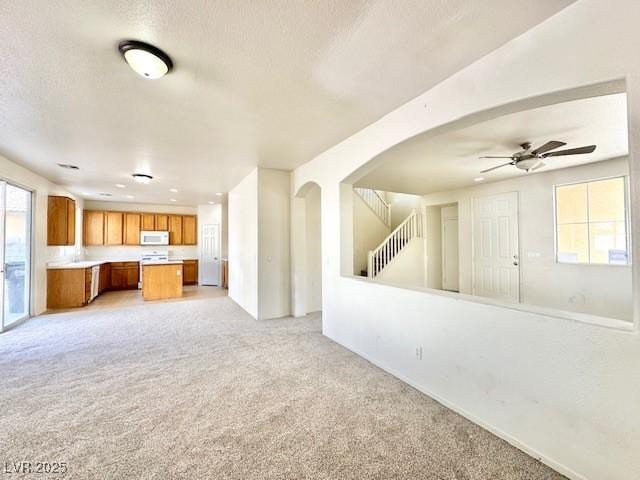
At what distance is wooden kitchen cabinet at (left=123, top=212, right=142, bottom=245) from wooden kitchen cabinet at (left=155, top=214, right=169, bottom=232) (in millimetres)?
487

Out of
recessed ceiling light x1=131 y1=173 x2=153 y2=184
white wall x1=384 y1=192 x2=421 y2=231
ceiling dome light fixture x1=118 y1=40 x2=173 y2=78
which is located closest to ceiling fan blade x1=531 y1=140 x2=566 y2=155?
ceiling dome light fixture x1=118 y1=40 x2=173 y2=78

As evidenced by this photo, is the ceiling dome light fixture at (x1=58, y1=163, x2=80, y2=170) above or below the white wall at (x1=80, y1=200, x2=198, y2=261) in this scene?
above

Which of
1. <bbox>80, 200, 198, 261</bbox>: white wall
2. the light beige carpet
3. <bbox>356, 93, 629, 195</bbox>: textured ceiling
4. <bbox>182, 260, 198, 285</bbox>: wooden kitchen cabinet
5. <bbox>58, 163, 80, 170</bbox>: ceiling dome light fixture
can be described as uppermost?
<bbox>58, 163, 80, 170</bbox>: ceiling dome light fixture

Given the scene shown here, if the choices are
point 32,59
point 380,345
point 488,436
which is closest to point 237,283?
point 380,345

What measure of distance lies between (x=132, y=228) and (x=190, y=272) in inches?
85.5

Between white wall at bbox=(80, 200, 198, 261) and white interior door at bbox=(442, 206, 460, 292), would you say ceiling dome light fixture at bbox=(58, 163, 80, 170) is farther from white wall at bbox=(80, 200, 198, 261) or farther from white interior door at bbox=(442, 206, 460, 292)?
white interior door at bbox=(442, 206, 460, 292)

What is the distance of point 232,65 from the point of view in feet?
6.76

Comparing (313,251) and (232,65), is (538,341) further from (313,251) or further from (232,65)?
(313,251)

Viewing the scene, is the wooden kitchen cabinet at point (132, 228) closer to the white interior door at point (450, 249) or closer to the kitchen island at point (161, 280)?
the kitchen island at point (161, 280)

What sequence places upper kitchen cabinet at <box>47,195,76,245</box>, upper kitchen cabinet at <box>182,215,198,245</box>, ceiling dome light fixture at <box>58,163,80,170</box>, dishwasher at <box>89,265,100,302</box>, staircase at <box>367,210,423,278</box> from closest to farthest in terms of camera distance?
1. ceiling dome light fixture at <box>58,163,80,170</box>
2. upper kitchen cabinet at <box>47,195,76,245</box>
3. staircase at <box>367,210,423,278</box>
4. dishwasher at <box>89,265,100,302</box>
5. upper kitchen cabinet at <box>182,215,198,245</box>

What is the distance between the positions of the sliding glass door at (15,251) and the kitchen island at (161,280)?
198 cm

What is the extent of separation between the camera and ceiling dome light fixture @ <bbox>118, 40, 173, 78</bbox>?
182 centimetres

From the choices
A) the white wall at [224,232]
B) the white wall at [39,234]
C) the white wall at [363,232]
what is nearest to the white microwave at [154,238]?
the white wall at [224,232]

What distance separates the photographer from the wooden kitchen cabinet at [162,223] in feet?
29.3
